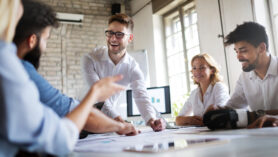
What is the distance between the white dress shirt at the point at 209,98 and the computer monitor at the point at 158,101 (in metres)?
0.31

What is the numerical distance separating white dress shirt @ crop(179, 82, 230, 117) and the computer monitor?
1.03 feet

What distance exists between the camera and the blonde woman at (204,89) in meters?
2.49

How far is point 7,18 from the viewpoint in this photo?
2.05ft

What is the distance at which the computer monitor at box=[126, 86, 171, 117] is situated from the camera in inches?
120

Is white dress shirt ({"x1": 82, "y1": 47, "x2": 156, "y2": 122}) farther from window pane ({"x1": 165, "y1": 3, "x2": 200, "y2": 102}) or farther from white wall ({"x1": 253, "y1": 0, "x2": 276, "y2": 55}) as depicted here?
window pane ({"x1": 165, "y1": 3, "x2": 200, "y2": 102})

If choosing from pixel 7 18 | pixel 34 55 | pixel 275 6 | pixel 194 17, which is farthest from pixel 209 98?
pixel 194 17

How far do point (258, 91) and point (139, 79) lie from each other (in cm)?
96

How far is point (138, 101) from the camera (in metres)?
2.21

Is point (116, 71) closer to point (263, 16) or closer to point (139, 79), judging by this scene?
point (139, 79)

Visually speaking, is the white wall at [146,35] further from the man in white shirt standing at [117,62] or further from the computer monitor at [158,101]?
the man in white shirt standing at [117,62]

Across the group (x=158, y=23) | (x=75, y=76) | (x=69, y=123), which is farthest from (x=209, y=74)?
(x=75, y=76)

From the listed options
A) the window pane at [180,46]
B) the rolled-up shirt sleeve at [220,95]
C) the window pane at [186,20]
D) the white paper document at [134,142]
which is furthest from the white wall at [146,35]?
the white paper document at [134,142]

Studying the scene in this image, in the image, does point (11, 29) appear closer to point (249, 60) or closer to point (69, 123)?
point (69, 123)

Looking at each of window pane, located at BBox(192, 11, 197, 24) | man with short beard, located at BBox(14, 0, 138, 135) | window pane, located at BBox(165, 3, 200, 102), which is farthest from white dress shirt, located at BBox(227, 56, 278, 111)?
window pane, located at BBox(192, 11, 197, 24)
